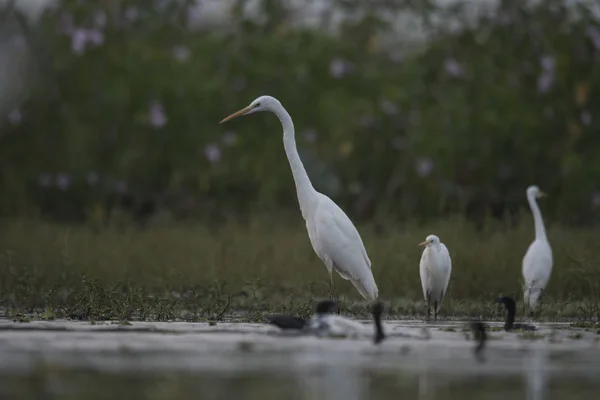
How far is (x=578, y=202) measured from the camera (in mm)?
15539

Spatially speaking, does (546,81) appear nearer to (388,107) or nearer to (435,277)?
(388,107)

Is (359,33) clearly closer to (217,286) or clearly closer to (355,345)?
(217,286)

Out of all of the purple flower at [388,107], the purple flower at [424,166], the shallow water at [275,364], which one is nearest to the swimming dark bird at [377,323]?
the shallow water at [275,364]

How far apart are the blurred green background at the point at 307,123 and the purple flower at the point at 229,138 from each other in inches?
0.8

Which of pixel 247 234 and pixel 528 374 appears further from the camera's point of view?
pixel 247 234

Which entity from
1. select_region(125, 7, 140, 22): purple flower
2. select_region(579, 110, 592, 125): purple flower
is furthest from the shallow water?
select_region(125, 7, 140, 22): purple flower

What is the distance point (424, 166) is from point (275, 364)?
31.7 ft

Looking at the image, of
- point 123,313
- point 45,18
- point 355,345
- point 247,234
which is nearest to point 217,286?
point 123,313

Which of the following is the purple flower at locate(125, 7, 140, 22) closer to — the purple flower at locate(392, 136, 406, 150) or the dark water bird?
the purple flower at locate(392, 136, 406, 150)

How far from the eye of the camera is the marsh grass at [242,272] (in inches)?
364

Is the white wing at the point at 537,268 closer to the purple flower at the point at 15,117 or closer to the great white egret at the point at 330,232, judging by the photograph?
the great white egret at the point at 330,232

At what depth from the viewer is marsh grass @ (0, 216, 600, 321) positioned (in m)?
9.25

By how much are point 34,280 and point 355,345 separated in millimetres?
3757

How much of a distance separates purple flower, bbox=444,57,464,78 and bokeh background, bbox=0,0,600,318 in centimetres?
2
